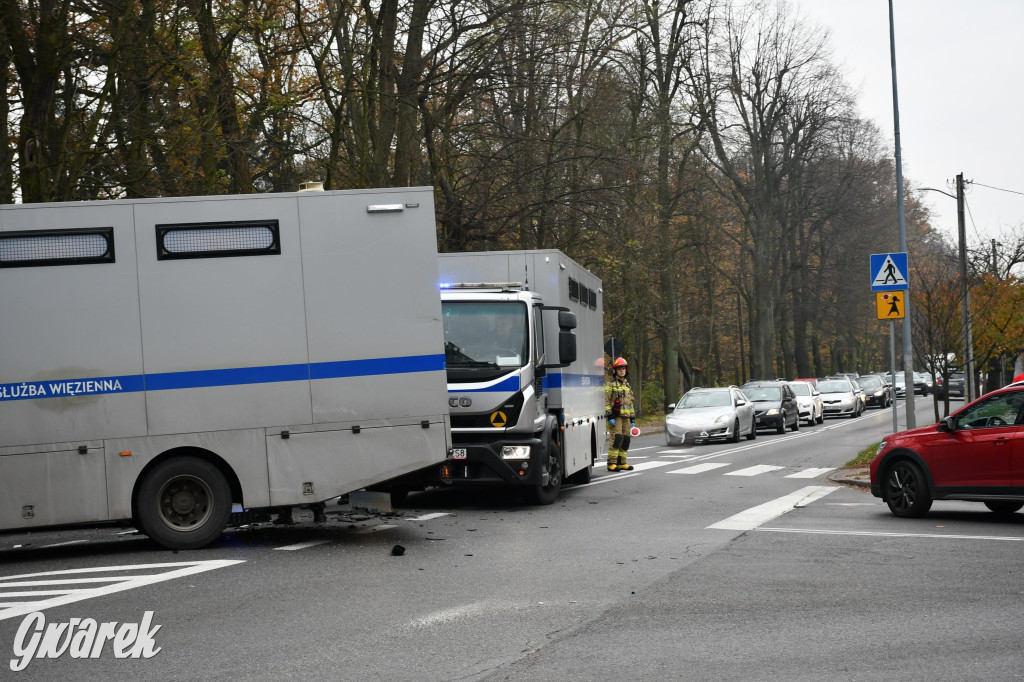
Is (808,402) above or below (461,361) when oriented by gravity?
below

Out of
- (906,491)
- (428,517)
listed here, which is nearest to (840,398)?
(906,491)

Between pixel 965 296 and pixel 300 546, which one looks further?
pixel 965 296

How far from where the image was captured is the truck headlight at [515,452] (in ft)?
45.6

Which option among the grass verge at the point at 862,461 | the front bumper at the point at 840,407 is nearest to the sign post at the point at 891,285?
the grass verge at the point at 862,461

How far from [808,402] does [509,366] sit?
30.3 metres

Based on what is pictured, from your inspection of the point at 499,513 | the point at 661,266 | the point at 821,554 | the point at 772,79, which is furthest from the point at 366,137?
the point at 772,79

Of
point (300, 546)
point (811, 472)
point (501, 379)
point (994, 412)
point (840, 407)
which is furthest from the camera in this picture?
point (840, 407)

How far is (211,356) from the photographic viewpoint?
1074 centimetres

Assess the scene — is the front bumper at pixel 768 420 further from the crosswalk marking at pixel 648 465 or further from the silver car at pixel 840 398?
the crosswalk marking at pixel 648 465

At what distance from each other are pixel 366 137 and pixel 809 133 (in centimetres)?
3114

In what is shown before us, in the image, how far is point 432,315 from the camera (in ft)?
36.6

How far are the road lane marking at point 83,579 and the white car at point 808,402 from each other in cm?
3424

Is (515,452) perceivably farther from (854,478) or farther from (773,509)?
(854,478)

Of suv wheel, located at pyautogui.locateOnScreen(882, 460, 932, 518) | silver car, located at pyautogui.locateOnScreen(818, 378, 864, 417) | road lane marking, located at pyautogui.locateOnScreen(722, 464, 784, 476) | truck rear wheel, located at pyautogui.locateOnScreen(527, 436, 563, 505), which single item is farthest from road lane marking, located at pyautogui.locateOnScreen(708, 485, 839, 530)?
silver car, located at pyautogui.locateOnScreen(818, 378, 864, 417)
